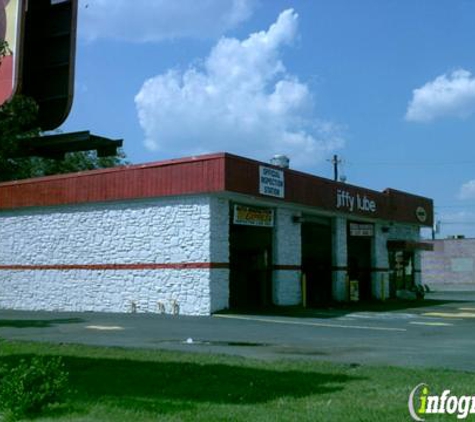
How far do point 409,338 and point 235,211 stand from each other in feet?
30.8

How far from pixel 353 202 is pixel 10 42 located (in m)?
23.1

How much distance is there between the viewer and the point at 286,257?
26938 mm

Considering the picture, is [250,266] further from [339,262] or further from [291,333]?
[291,333]

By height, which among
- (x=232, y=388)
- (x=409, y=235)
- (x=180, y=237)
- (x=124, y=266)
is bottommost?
(x=232, y=388)

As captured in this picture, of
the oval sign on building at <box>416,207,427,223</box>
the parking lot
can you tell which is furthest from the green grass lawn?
the oval sign on building at <box>416,207,427,223</box>

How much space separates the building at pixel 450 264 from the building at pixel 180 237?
3949 centimetres

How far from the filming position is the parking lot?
1337cm

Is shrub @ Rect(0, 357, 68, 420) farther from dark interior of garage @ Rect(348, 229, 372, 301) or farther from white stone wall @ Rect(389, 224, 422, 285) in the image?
white stone wall @ Rect(389, 224, 422, 285)

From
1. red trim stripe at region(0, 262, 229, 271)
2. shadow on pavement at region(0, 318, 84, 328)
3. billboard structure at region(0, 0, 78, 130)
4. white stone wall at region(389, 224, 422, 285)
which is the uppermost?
billboard structure at region(0, 0, 78, 130)

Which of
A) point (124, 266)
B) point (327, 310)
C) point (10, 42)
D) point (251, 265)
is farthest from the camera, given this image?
point (251, 265)

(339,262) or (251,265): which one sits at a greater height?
(339,262)

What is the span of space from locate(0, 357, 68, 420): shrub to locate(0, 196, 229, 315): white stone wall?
15.5 meters

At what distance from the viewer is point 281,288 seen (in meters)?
26.6

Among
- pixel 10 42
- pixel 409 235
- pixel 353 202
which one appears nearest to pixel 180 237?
pixel 353 202
